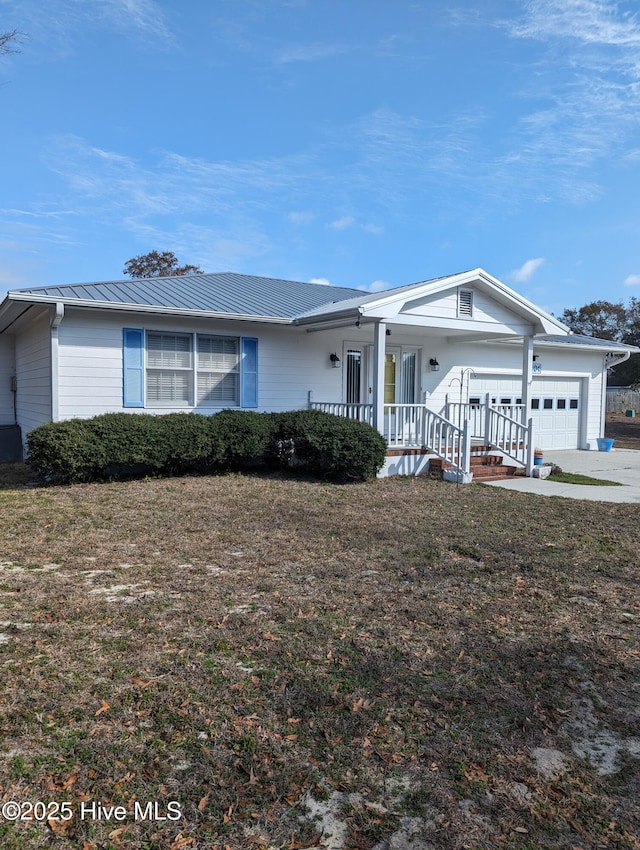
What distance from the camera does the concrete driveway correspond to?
10109mm

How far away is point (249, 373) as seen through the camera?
12125mm

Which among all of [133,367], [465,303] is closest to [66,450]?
[133,367]

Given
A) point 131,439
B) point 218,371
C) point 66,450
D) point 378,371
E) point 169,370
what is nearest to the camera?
point 66,450

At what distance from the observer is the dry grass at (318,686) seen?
93.5 inches

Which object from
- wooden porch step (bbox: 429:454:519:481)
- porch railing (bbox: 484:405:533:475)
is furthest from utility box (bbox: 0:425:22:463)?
porch railing (bbox: 484:405:533:475)

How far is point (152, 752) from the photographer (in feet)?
8.86

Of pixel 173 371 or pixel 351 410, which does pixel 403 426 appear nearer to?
pixel 351 410

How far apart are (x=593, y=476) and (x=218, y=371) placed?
8103 millimetres

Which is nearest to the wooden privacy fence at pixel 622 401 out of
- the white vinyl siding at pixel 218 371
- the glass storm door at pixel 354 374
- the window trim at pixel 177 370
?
the glass storm door at pixel 354 374

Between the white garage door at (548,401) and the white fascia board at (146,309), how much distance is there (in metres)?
6.93

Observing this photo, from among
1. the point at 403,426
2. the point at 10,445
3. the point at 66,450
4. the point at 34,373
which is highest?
the point at 34,373

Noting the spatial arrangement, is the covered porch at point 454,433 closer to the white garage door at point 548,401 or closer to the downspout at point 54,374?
the white garage door at point 548,401

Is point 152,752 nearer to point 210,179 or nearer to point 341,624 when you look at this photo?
point 341,624

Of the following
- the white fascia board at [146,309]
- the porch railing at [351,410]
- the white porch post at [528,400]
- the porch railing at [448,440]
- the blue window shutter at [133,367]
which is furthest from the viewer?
the white porch post at [528,400]
